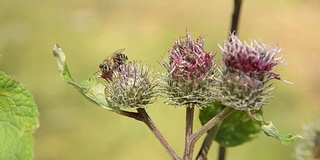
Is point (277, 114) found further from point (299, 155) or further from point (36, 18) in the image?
point (299, 155)

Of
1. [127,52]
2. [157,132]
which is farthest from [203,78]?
[127,52]

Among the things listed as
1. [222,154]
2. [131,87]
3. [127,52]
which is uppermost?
[127,52]

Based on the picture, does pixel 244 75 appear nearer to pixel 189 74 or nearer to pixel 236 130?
pixel 189 74

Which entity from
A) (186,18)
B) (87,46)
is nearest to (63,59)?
(87,46)

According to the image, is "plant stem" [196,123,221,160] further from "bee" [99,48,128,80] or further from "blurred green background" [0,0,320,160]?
"blurred green background" [0,0,320,160]

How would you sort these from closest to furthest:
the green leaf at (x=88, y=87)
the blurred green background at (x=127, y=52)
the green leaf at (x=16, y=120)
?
the green leaf at (x=16, y=120) → the green leaf at (x=88, y=87) → the blurred green background at (x=127, y=52)

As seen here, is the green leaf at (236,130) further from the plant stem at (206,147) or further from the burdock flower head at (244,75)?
the burdock flower head at (244,75)

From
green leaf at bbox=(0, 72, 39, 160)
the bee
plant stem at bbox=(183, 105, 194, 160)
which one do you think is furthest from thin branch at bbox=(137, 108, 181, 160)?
green leaf at bbox=(0, 72, 39, 160)

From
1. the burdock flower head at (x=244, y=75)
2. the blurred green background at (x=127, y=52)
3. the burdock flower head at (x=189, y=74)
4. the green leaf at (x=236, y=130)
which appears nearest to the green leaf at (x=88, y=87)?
the burdock flower head at (x=189, y=74)
